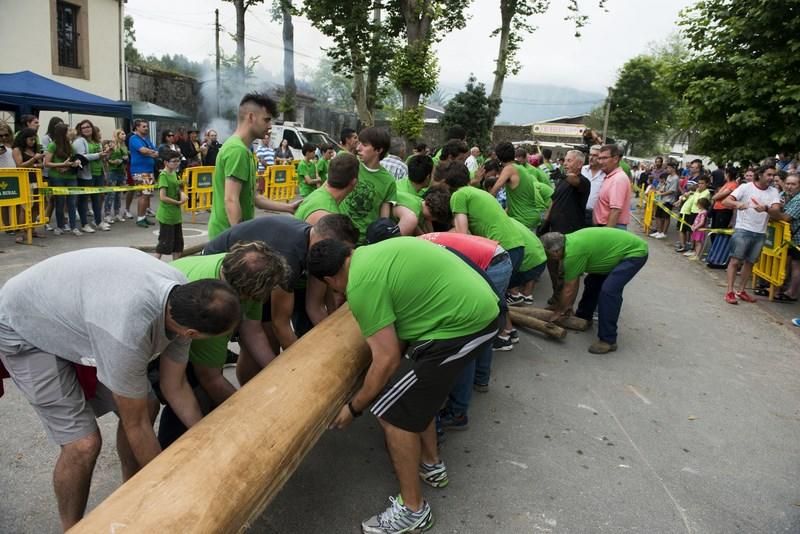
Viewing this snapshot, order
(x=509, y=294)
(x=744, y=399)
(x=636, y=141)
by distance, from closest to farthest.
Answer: (x=744, y=399), (x=509, y=294), (x=636, y=141)

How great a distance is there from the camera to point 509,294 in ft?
21.7

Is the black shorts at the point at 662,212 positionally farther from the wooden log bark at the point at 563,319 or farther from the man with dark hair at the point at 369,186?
the man with dark hair at the point at 369,186

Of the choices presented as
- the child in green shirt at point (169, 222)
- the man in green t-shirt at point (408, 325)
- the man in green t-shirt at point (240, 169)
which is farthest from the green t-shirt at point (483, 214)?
the child in green shirt at point (169, 222)

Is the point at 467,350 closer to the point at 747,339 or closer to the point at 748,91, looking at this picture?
the point at 747,339

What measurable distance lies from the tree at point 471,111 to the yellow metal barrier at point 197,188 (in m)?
14.8

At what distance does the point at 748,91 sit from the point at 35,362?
10867mm

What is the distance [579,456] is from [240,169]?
2.89 m

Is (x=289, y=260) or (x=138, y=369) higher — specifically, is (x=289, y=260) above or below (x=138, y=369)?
above

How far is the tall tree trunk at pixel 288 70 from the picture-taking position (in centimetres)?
2621

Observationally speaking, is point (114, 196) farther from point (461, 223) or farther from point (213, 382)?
point (213, 382)

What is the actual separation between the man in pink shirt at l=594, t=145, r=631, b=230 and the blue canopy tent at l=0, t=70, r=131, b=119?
431 inches

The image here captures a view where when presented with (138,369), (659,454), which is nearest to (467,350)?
(138,369)

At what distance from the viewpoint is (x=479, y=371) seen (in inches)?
164

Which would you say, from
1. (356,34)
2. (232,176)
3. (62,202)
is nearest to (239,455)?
(232,176)
